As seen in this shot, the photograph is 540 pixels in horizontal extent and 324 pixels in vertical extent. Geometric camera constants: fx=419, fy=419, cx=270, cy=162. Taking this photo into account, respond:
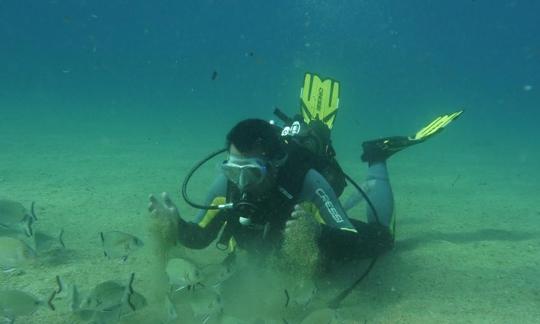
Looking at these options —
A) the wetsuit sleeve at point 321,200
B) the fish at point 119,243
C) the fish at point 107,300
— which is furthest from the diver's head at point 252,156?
the fish at point 107,300

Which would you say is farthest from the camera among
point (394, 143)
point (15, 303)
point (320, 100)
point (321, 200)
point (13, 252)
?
point (320, 100)

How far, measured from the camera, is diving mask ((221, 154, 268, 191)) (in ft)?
13.1

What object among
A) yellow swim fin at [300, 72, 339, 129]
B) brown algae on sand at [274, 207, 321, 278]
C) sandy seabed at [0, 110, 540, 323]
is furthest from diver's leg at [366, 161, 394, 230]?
brown algae on sand at [274, 207, 321, 278]

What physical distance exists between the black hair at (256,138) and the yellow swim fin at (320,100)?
3045mm

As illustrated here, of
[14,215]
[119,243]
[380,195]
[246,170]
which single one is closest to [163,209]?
[119,243]

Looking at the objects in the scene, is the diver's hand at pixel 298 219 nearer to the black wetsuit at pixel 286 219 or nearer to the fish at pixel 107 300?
the black wetsuit at pixel 286 219

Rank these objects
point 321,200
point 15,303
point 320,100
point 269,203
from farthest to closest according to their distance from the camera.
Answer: point 320,100
point 321,200
point 269,203
point 15,303

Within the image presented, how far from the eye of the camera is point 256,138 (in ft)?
13.7

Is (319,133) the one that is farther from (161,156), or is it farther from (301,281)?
(161,156)

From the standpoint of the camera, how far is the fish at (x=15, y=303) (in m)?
3.30

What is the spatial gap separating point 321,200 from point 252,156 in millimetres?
1008

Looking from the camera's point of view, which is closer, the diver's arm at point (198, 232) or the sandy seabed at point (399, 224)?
the sandy seabed at point (399, 224)

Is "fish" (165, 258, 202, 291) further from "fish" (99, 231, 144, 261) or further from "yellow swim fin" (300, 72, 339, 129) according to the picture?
"yellow swim fin" (300, 72, 339, 129)

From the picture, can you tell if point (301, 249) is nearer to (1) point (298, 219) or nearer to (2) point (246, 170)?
(1) point (298, 219)
